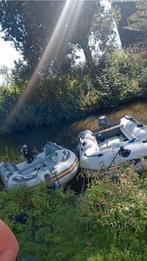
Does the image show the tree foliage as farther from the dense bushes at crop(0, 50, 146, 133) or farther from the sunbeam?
the dense bushes at crop(0, 50, 146, 133)

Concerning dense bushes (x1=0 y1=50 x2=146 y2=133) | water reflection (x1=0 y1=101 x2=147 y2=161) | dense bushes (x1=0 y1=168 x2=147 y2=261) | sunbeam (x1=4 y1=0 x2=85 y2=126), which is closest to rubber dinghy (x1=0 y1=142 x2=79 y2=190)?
dense bushes (x1=0 y1=168 x2=147 y2=261)

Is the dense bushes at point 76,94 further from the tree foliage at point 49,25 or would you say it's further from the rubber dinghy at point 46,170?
the rubber dinghy at point 46,170

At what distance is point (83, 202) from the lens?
642 centimetres

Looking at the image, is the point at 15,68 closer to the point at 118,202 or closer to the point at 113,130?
the point at 113,130

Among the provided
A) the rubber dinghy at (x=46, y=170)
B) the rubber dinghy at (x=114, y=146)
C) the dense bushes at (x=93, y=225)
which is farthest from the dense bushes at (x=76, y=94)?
the dense bushes at (x=93, y=225)

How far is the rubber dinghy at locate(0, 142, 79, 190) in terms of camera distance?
9234mm

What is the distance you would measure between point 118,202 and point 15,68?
18.2m

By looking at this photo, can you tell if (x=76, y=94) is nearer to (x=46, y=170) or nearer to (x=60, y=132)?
(x=60, y=132)

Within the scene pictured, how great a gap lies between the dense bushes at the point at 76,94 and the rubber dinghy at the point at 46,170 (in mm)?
8980

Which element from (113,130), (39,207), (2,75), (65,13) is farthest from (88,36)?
(39,207)

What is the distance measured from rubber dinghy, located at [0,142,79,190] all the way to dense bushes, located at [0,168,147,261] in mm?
1701

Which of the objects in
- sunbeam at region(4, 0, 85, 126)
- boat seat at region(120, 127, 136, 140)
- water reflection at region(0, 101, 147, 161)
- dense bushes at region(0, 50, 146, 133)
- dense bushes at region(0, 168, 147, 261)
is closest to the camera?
dense bushes at region(0, 168, 147, 261)

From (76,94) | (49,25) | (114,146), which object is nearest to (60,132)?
(76,94)

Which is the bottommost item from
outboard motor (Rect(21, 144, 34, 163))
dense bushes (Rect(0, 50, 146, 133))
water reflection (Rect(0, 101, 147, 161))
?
water reflection (Rect(0, 101, 147, 161))
